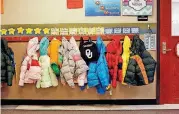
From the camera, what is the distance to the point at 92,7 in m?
3.31

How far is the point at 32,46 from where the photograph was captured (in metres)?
3.27

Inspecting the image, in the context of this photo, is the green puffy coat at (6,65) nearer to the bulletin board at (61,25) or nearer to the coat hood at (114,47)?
the bulletin board at (61,25)

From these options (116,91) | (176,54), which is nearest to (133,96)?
(116,91)

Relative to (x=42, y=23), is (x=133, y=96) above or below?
below

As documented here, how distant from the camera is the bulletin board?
3.33m

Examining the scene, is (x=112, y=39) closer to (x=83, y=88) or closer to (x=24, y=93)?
(x=83, y=88)

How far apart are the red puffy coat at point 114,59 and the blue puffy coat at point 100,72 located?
0.21 feet

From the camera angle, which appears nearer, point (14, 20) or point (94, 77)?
point (94, 77)

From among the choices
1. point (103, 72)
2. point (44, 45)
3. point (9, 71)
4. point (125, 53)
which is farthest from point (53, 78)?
point (125, 53)

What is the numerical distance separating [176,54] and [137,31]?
582 mm

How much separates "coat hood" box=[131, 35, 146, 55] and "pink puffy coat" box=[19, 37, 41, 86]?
1.20 meters

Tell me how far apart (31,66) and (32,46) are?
0.26m

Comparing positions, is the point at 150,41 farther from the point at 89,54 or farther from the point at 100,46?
the point at 89,54

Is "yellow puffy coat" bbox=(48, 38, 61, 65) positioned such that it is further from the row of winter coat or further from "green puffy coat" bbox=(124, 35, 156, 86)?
"green puffy coat" bbox=(124, 35, 156, 86)
